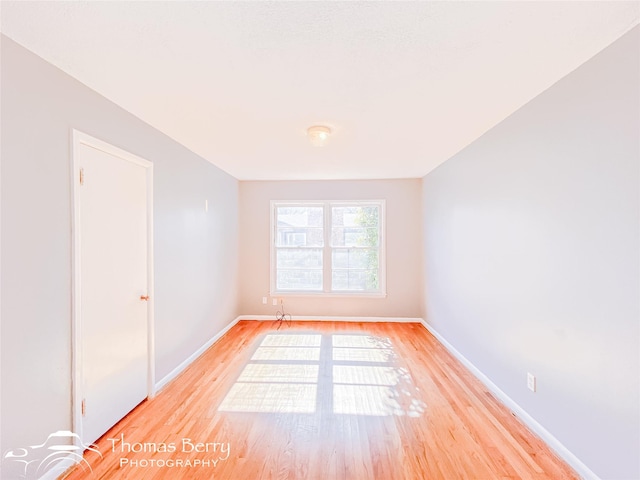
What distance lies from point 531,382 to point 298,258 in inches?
139

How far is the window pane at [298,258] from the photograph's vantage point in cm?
500

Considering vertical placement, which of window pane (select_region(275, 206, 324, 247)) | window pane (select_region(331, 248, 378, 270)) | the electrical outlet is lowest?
the electrical outlet

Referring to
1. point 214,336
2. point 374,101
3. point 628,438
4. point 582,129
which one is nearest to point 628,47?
point 582,129

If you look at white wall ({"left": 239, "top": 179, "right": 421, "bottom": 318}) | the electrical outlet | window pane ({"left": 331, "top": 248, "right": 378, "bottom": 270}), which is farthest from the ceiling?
window pane ({"left": 331, "top": 248, "right": 378, "bottom": 270})

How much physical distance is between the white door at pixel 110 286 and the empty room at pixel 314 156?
19 mm

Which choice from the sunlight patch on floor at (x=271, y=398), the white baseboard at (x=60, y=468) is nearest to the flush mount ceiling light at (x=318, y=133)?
the sunlight patch on floor at (x=271, y=398)

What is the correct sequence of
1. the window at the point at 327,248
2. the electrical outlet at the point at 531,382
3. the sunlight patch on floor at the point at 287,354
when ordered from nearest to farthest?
1. the electrical outlet at the point at 531,382
2. the sunlight patch on floor at the point at 287,354
3. the window at the point at 327,248

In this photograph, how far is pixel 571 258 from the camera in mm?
1771

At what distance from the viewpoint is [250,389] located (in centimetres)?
269

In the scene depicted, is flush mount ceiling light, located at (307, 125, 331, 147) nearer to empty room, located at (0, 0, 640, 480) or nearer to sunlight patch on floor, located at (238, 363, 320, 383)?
empty room, located at (0, 0, 640, 480)

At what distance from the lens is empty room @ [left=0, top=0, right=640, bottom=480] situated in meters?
1.41

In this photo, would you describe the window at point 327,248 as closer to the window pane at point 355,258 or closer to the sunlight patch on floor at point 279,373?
the window pane at point 355,258

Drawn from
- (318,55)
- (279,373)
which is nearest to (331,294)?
(279,373)

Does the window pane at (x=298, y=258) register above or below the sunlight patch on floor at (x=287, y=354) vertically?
above
